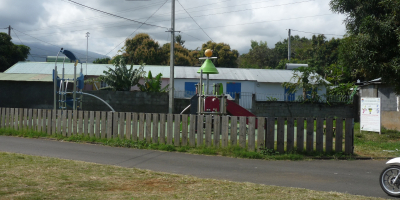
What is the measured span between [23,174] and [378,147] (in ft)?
35.3

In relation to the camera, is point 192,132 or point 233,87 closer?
point 192,132

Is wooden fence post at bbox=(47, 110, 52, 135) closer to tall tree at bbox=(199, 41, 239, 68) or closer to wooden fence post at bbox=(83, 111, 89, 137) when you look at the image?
wooden fence post at bbox=(83, 111, 89, 137)

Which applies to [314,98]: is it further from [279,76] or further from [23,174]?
[23,174]

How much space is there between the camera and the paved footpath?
7301 mm

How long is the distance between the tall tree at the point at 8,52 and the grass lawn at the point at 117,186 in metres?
36.1

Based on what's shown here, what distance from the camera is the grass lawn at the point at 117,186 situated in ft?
18.8

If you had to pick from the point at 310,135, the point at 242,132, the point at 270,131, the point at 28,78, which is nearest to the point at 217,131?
the point at 242,132

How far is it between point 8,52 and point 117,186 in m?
39.7

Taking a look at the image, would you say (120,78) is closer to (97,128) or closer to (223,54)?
(97,128)

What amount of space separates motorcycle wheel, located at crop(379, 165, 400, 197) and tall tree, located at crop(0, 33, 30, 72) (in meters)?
40.6

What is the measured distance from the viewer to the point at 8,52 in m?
40.6

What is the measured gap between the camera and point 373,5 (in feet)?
45.4

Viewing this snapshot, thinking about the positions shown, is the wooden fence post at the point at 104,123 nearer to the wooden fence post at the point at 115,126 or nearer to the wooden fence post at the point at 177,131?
the wooden fence post at the point at 115,126

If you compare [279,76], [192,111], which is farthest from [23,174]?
[279,76]
